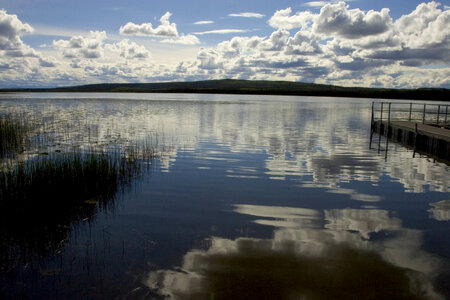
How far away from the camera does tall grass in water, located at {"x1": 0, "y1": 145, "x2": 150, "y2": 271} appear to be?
22.1ft

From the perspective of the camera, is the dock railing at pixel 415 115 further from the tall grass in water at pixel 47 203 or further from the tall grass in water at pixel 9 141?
the tall grass in water at pixel 9 141

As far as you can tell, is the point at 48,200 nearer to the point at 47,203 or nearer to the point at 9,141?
the point at 47,203

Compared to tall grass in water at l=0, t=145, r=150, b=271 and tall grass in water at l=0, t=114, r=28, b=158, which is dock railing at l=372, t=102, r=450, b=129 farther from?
tall grass in water at l=0, t=114, r=28, b=158

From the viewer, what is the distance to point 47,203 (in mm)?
8789

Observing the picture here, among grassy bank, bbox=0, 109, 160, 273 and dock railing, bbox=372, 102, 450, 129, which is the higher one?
dock railing, bbox=372, 102, 450, 129

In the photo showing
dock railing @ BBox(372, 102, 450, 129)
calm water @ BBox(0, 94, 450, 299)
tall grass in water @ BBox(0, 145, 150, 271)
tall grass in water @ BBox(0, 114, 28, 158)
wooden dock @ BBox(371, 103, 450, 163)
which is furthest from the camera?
dock railing @ BBox(372, 102, 450, 129)

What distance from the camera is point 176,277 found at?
5.83 metres

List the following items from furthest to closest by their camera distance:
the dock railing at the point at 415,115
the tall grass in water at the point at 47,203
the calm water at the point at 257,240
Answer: the dock railing at the point at 415,115, the tall grass in water at the point at 47,203, the calm water at the point at 257,240

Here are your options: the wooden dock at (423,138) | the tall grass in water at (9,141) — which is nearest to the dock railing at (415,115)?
the wooden dock at (423,138)

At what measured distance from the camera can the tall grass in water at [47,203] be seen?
674 cm

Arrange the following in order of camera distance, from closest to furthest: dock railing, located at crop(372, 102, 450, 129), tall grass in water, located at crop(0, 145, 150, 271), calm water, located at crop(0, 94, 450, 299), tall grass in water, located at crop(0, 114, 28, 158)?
calm water, located at crop(0, 94, 450, 299)
tall grass in water, located at crop(0, 145, 150, 271)
tall grass in water, located at crop(0, 114, 28, 158)
dock railing, located at crop(372, 102, 450, 129)

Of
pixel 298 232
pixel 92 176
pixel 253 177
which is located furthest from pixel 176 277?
pixel 253 177

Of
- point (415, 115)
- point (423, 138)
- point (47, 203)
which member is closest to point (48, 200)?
point (47, 203)

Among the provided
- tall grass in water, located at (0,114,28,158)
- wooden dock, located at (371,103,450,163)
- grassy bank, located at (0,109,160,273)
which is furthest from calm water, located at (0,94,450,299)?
tall grass in water, located at (0,114,28,158)
